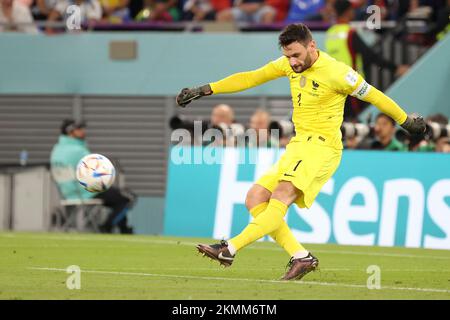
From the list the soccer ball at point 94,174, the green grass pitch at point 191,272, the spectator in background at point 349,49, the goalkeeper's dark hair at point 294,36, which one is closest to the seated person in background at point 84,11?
the spectator in background at point 349,49

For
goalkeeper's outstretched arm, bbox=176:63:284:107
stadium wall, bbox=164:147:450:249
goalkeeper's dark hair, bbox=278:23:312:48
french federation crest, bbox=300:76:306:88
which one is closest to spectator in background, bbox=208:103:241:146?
stadium wall, bbox=164:147:450:249

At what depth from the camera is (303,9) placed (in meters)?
23.2

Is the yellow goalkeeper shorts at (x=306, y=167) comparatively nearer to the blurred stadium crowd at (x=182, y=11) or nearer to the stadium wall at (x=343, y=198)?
the stadium wall at (x=343, y=198)

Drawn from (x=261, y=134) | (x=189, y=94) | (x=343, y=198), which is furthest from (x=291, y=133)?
(x=189, y=94)

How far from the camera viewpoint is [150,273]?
39.9 feet

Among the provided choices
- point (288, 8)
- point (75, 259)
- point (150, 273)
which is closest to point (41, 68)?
point (288, 8)

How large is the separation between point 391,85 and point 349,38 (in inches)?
60.3

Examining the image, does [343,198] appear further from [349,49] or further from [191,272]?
[191,272]

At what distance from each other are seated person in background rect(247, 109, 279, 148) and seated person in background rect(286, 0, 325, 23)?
Result: 352 centimetres

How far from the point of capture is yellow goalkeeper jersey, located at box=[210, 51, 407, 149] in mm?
11711

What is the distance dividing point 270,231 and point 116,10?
565 inches

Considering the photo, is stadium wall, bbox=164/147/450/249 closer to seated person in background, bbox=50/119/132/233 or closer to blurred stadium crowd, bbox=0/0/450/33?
seated person in background, bbox=50/119/132/233

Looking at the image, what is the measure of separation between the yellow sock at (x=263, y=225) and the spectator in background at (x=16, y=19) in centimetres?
1388

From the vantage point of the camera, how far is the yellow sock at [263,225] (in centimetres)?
1130
